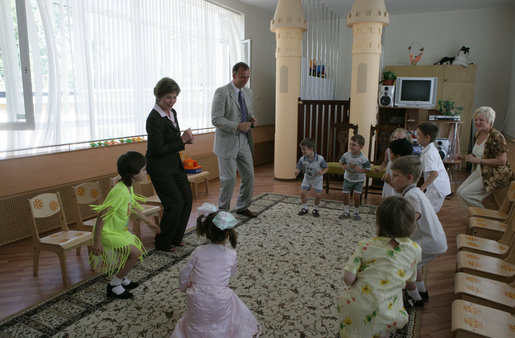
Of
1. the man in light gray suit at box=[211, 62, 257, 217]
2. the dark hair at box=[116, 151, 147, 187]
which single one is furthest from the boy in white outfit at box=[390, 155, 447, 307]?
the man in light gray suit at box=[211, 62, 257, 217]

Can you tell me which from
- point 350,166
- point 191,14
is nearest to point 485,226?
point 350,166

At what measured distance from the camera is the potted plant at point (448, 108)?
6688 millimetres

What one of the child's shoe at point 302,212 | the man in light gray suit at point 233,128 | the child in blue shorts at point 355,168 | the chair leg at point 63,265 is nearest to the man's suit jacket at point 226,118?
the man in light gray suit at point 233,128

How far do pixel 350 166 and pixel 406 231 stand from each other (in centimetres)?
247

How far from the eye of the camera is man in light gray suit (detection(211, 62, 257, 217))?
12.3ft

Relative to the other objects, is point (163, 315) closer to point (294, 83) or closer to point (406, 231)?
point (406, 231)

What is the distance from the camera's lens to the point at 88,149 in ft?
13.7

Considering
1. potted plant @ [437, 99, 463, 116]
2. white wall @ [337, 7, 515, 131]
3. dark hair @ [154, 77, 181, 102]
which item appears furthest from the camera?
white wall @ [337, 7, 515, 131]

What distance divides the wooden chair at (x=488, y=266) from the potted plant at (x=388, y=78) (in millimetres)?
5670

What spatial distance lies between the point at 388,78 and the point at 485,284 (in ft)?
20.6

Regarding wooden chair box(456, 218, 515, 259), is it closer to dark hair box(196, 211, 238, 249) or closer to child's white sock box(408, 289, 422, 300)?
child's white sock box(408, 289, 422, 300)

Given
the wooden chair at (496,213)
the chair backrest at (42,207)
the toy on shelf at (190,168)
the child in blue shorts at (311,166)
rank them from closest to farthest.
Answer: the chair backrest at (42,207)
the wooden chair at (496,213)
the child in blue shorts at (311,166)
the toy on shelf at (190,168)

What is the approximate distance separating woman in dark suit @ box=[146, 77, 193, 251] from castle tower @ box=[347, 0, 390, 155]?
3.32 m

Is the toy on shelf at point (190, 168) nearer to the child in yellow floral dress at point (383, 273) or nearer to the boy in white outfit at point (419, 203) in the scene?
the boy in white outfit at point (419, 203)
